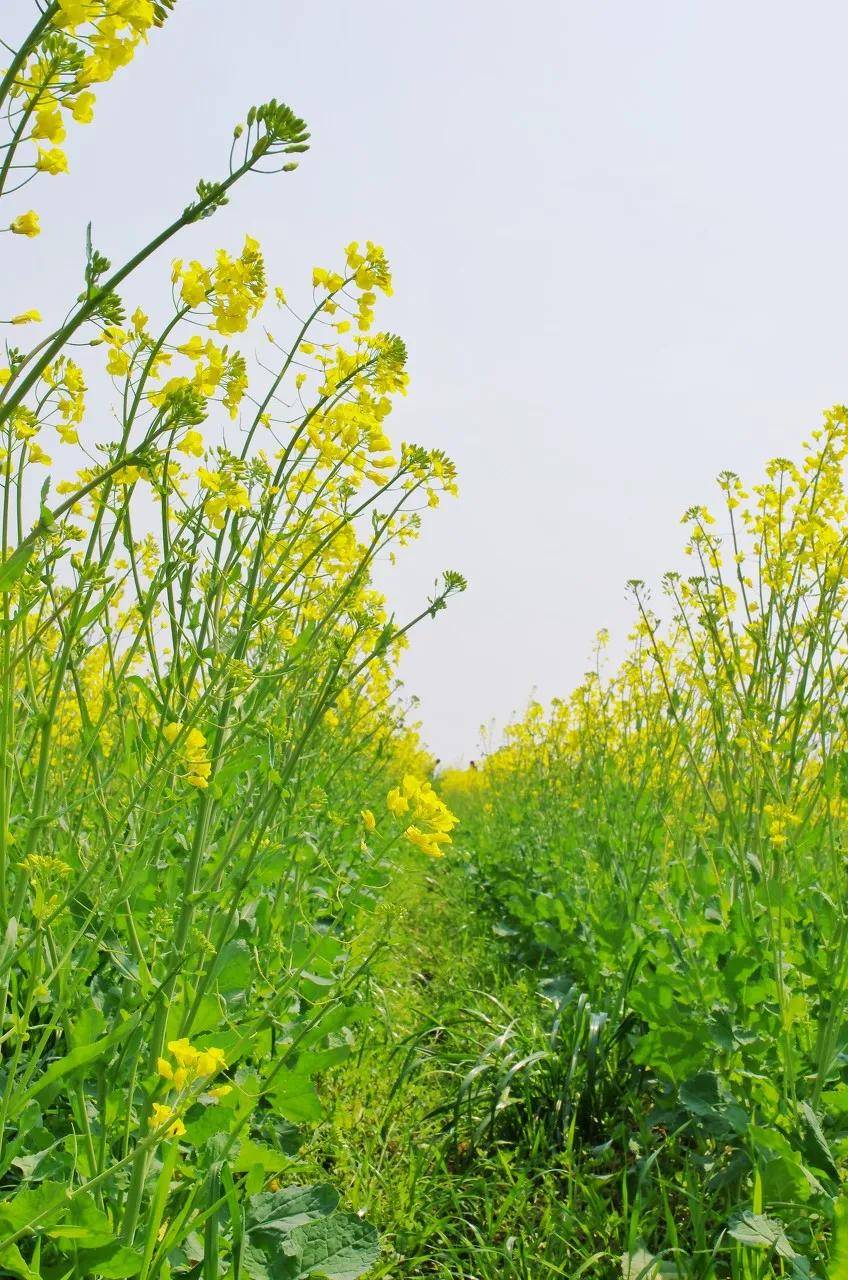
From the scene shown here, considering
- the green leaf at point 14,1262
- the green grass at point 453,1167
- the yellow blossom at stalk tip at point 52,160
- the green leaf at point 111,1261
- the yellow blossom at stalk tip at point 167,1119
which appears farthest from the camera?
the green grass at point 453,1167

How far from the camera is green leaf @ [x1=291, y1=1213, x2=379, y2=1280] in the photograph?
6.79 feet

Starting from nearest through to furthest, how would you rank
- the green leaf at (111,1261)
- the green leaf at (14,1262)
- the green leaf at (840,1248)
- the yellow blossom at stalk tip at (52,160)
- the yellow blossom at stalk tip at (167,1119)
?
1. the yellow blossom at stalk tip at (52,160)
2. the yellow blossom at stalk tip at (167,1119)
3. the green leaf at (14,1262)
4. the green leaf at (111,1261)
5. the green leaf at (840,1248)

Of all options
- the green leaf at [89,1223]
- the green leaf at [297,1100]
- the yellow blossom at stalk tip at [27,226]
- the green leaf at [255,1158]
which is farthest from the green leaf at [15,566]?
the green leaf at [297,1100]

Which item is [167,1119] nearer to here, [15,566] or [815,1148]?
[15,566]

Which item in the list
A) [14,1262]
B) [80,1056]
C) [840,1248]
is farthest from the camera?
[840,1248]

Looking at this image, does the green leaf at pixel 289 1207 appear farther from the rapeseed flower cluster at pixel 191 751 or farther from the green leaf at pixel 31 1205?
the rapeseed flower cluster at pixel 191 751

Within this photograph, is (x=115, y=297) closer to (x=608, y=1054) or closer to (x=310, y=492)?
(x=310, y=492)

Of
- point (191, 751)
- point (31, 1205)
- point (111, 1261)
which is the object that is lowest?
point (111, 1261)

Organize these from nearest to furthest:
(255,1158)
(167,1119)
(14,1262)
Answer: (167,1119) < (14,1262) < (255,1158)

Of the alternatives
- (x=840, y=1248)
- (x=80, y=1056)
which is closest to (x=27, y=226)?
(x=80, y=1056)

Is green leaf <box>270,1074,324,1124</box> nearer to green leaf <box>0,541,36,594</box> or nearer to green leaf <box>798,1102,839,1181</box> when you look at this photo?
green leaf <box>798,1102,839,1181</box>

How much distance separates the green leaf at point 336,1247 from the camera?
2.07 metres

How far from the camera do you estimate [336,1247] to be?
2111 mm

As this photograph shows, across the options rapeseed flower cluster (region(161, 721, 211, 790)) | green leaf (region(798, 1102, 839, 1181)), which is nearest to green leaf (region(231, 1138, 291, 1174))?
rapeseed flower cluster (region(161, 721, 211, 790))
